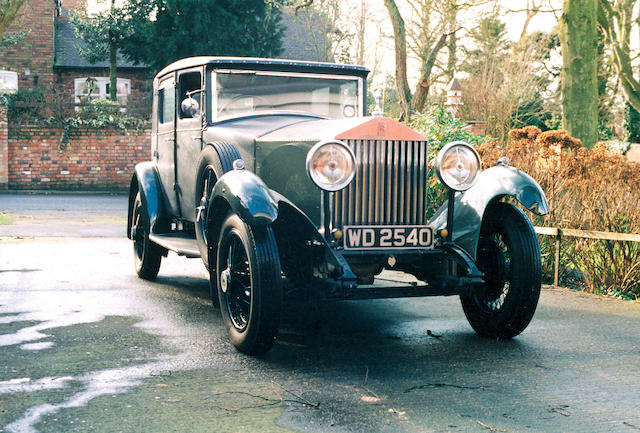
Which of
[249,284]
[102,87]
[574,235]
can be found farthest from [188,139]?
[102,87]

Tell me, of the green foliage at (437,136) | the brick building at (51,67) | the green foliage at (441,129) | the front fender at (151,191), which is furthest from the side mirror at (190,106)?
the brick building at (51,67)

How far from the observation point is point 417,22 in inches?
1032

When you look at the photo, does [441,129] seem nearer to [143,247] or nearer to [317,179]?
[143,247]

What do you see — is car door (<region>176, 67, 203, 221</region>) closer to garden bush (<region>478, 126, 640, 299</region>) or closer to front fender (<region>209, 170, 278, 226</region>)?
front fender (<region>209, 170, 278, 226</region>)

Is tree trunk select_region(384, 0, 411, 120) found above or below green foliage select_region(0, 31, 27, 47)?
below

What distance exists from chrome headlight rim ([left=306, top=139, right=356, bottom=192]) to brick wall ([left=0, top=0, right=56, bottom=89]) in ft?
95.8

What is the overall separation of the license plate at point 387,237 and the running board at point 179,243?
182 centimetres

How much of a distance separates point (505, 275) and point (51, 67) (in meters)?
29.8

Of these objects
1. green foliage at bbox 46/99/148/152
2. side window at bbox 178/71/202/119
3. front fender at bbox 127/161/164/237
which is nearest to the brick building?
green foliage at bbox 46/99/148/152

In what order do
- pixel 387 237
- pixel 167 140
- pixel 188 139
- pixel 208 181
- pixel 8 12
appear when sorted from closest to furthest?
pixel 387 237 < pixel 208 181 < pixel 188 139 < pixel 167 140 < pixel 8 12

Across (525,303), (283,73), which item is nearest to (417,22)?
(283,73)

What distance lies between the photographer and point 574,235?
781 centimetres

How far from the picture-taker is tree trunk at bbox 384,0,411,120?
1741 centimetres

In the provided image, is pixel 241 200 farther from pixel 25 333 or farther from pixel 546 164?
pixel 546 164
